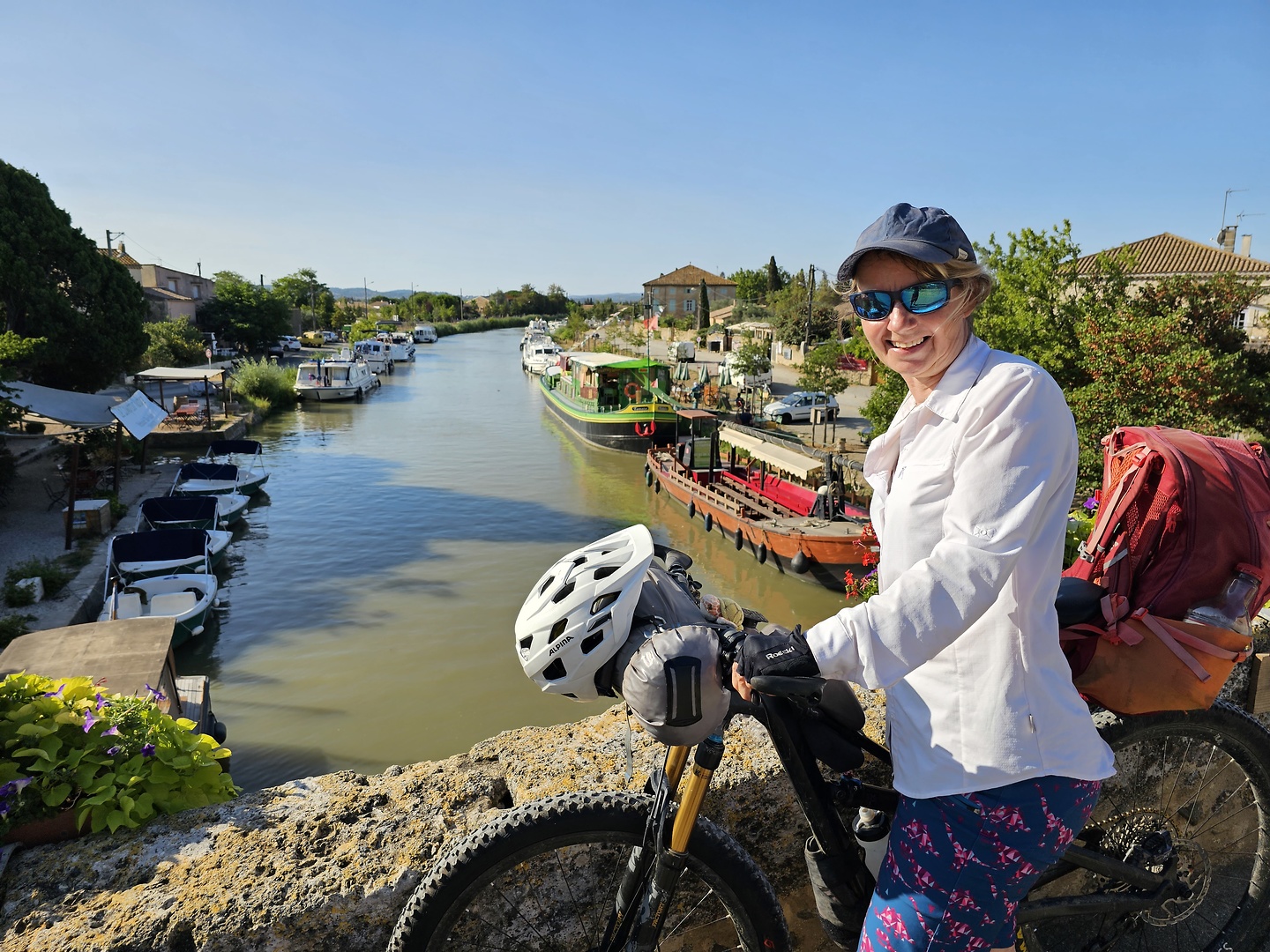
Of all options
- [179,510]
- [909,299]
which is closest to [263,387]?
[179,510]

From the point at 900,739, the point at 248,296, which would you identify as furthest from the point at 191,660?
the point at 248,296

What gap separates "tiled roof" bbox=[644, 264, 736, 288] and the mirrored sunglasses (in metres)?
88.3

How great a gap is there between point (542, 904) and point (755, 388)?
30870 millimetres

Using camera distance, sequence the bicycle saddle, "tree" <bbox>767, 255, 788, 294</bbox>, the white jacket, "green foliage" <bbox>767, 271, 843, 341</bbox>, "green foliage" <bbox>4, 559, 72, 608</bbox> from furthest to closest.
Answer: "tree" <bbox>767, 255, 788, 294</bbox> < "green foliage" <bbox>767, 271, 843, 341</bbox> < "green foliage" <bbox>4, 559, 72, 608</bbox> < the bicycle saddle < the white jacket

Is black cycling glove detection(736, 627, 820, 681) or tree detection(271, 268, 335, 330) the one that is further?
tree detection(271, 268, 335, 330)

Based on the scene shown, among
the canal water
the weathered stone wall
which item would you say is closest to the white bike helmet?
the weathered stone wall

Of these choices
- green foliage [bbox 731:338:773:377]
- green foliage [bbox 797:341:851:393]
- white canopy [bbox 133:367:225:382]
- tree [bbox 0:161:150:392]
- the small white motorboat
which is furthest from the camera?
the small white motorboat

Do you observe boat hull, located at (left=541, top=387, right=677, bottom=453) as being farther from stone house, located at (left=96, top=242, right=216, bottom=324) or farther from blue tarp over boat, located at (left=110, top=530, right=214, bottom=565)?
stone house, located at (left=96, top=242, right=216, bottom=324)


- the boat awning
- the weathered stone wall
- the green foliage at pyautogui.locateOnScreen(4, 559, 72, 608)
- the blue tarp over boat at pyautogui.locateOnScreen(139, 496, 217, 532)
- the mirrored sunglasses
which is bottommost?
the green foliage at pyautogui.locateOnScreen(4, 559, 72, 608)

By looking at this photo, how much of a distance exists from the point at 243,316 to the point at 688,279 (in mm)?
52625

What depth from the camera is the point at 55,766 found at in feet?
6.84

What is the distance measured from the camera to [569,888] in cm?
171

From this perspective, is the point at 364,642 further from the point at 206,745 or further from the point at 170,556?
the point at 206,745

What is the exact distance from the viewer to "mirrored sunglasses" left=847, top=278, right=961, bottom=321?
56.1 inches
